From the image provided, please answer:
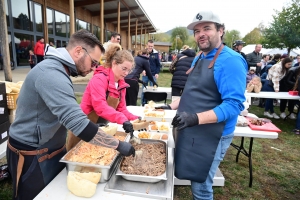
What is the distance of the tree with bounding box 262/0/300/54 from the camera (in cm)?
2155

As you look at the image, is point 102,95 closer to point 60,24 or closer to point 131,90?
point 131,90

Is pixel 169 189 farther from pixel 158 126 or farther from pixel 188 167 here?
pixel 158 126

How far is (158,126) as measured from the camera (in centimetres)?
255

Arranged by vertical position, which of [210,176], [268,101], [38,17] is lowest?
[268,101]

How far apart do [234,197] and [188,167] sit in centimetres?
179

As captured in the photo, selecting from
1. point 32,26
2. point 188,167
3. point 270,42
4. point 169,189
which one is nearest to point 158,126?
point 188,167

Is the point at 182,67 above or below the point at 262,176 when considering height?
above

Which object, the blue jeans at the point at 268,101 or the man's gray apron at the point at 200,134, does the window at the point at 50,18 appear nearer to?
the blue jeans at the point at 268,101

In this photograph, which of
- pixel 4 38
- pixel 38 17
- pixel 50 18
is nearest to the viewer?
pixel 4 38

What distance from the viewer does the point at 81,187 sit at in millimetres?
1187

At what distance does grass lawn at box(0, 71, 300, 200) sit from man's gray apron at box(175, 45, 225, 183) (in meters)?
1.42

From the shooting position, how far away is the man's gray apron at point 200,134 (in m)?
1.49

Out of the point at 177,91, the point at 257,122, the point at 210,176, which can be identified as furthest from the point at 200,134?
the point at 177,91

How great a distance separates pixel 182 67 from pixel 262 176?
106 inches
